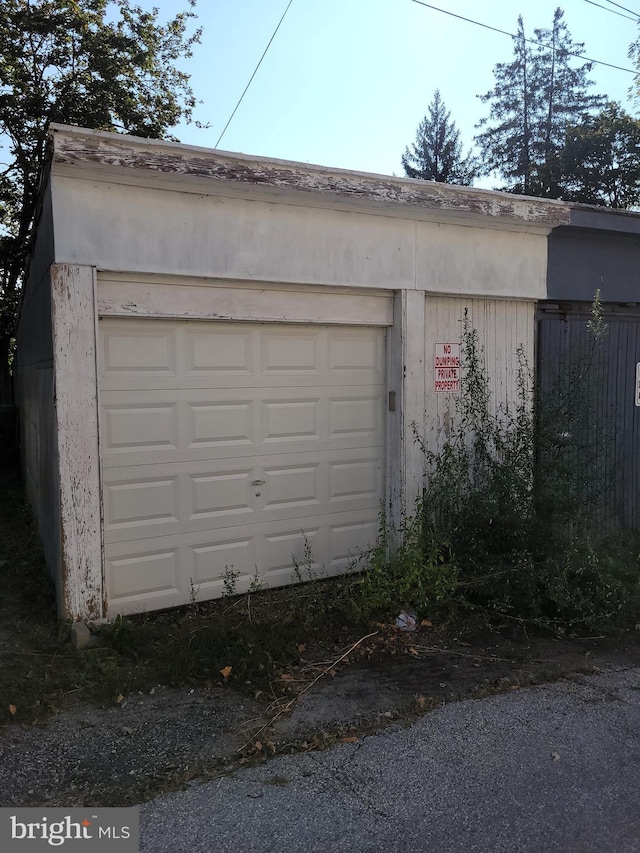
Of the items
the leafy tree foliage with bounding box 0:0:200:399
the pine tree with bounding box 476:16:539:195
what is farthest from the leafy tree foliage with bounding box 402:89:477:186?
the leafy tree foliage with bounding box 0:0:200:399

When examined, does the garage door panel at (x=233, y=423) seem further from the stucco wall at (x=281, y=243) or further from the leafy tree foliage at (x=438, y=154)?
the leafy tree foliage at (x=438, y=154)

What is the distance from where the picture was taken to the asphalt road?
2.73m

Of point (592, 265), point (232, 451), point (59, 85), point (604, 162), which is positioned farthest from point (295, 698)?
point (604, 162)

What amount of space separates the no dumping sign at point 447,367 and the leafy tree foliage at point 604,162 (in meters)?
24.6

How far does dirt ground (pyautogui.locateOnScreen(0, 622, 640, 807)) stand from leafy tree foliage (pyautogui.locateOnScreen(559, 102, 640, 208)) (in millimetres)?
26493

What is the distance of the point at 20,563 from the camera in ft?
20.7

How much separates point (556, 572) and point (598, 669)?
2.93 ft

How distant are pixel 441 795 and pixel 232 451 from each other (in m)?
2.98

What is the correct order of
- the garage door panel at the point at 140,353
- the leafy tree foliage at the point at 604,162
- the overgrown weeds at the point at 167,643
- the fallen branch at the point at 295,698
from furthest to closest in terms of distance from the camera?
the leafy tree foliage at the point at 604,162 < the garage door panel at the point at 140,353 < the overgrown weeds at the point at 167,643 < the fallen branch at the point at 295,698

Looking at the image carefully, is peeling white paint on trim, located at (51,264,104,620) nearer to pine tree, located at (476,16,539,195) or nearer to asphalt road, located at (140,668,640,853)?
asphalt road, located at (140,668,640,853)

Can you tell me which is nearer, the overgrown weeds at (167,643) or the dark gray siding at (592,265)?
the overgrown weeds at (167,643)


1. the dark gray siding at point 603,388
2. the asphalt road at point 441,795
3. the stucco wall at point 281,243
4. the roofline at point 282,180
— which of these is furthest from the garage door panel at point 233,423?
the asphalt road at point 441,795

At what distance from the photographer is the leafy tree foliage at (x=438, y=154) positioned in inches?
1423

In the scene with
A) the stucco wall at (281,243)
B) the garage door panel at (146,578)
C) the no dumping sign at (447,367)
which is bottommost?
the garage door panel at (146,578)
